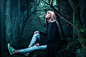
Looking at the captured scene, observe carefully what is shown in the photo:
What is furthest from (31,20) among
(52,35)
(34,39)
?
(52,35)

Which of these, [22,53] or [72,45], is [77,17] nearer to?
[72,45]

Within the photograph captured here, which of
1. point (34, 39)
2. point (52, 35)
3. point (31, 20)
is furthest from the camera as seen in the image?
point (31, 20)

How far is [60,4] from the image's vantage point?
3430mm

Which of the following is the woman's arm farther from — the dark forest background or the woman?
the dark forest background

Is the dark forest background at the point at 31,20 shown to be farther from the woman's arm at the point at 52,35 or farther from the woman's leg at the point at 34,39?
the woman's leg at the point at 34,39

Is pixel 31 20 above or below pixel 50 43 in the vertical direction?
above

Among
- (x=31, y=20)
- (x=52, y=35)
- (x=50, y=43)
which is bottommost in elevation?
(x=50, y=43)

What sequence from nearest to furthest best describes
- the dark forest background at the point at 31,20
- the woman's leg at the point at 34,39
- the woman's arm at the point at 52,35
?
the woman's arm at the point at 52,35 → the woman's leg at the point at 34,39 → the dark forest background at the point at 31,20

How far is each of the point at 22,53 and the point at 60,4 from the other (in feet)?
6.89

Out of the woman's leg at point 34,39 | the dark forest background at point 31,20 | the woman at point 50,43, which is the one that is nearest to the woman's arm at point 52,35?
the woman at point 50,43

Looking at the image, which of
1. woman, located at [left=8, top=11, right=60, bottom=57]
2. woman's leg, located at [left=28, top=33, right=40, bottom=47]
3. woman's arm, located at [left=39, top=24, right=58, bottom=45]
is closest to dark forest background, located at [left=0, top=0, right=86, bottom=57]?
woman, located at [left=8, top=11, right=60, bottom=57]

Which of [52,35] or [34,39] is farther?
[34,39]

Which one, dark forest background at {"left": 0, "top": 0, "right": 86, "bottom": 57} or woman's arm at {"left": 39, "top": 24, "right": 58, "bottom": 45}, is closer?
woman's arm at {"left": 39, "top": 24, "right": 58, "bottom": 45}

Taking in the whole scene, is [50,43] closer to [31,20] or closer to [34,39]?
[34,39]
